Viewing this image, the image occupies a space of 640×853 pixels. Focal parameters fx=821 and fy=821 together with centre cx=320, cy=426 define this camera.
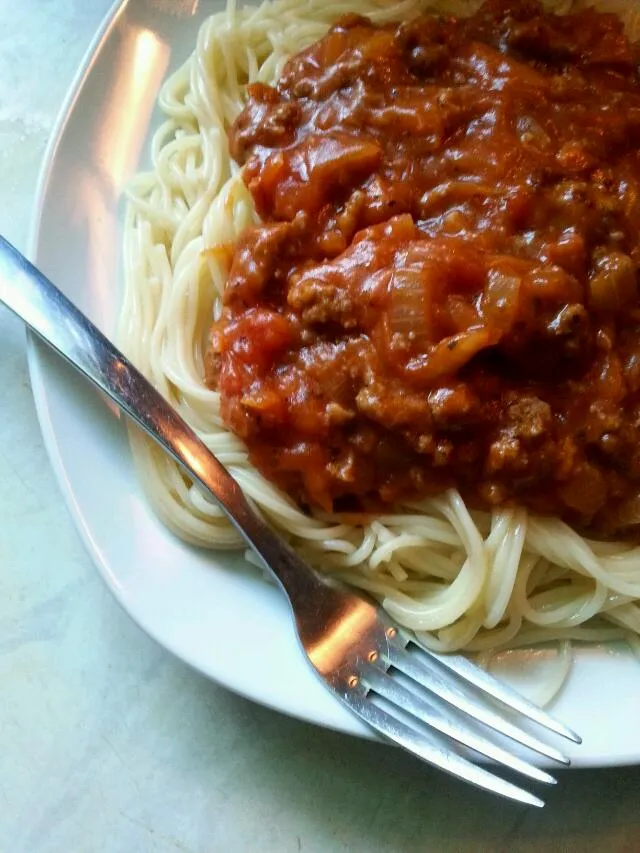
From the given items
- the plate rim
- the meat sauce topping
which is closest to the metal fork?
the plate rim

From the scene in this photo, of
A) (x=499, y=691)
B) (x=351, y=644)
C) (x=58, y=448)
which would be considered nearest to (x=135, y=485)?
(x=58, y=448)

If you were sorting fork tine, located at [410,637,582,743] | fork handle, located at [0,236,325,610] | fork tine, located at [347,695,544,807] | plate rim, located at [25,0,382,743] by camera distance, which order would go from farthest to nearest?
fork handle, located at [0,236,325,610] → plate rim, located at [25,0,382,743] → fork tine, located at [410,637,582,743] → fork tine, located at [347,695,544,807]

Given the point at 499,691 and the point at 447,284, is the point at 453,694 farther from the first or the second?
the point at 447,284

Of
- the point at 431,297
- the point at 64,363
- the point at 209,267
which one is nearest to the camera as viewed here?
the point at 431,297

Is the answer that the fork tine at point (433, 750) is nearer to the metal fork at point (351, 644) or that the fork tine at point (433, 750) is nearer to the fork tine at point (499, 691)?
the metal fork at point (351, 644)

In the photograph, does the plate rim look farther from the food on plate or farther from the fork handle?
the food on plate

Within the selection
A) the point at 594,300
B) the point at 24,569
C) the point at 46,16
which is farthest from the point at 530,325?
the point at 46,16

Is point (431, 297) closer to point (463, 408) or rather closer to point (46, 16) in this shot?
point (463, 408)

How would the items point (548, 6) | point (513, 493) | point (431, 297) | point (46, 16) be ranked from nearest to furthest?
point (431, 297), point (513, 493), point (548, 6), point (46, 16)
